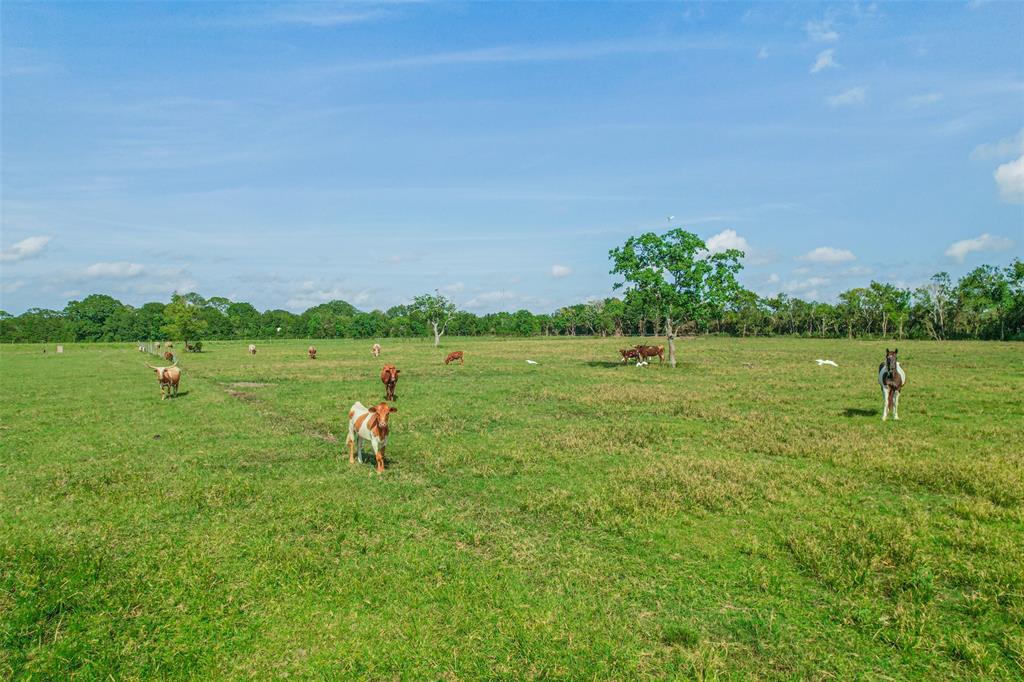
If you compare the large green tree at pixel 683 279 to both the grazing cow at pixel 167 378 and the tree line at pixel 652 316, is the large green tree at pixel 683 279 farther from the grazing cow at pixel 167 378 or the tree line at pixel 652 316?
the grazing cow at pixel 167 378

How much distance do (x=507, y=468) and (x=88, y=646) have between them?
296 inches

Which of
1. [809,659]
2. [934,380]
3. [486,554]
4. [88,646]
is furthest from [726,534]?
[934,380]

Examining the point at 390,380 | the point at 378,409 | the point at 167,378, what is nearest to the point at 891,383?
the point at 378,409

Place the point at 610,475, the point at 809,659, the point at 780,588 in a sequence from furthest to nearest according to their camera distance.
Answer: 1. the point at 610,475
2. the point at 780,588
3. the point at 809,659

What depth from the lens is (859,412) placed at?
56.3 feet

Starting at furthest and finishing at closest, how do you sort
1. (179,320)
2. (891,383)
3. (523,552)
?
(179,320)
(891,383)
(523,552)

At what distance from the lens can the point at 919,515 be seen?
8.07m

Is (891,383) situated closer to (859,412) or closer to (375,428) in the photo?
(859,412)

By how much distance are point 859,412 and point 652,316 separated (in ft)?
89.5

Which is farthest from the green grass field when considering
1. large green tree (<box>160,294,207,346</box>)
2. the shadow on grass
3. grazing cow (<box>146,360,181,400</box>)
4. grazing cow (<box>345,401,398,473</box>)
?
large green tree (<box>160,294,207,346</box>)

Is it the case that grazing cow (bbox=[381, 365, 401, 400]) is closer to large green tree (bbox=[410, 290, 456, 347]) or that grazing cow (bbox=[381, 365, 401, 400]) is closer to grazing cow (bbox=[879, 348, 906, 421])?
grazing cow (bbox=[879, 348, 906, 421])

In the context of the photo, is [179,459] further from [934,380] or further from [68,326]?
[68,326]

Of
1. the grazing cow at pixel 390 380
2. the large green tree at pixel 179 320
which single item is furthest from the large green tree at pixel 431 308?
the grazing cow at pixel 390 380

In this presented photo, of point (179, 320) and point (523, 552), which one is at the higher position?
point (179, 320)
